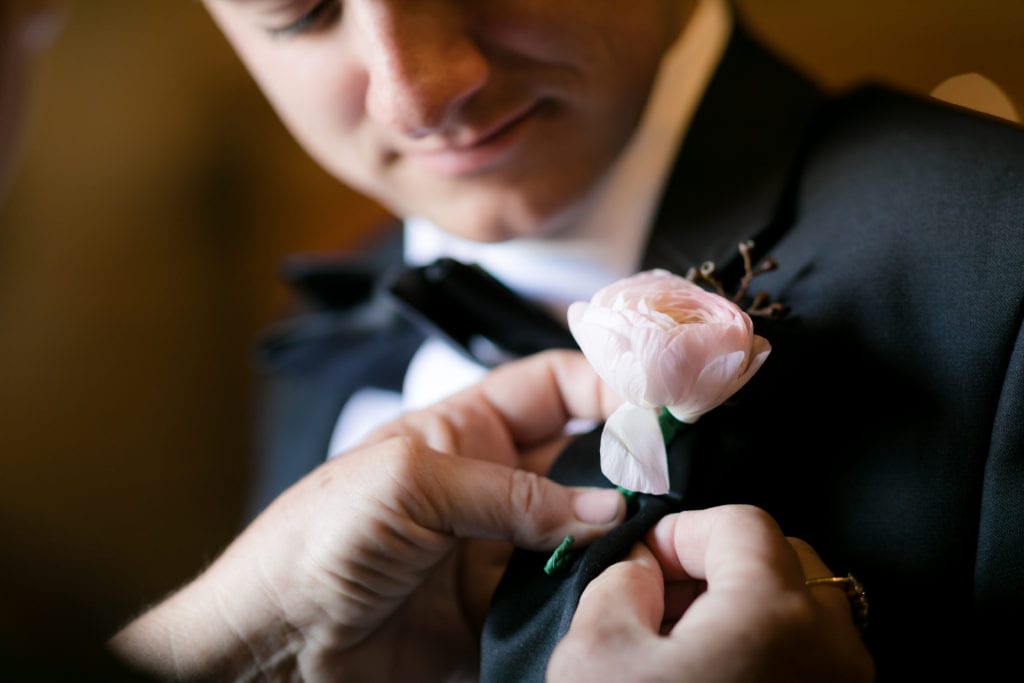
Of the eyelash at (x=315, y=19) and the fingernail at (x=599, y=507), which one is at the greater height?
the eyelash at (x=315, y=19)

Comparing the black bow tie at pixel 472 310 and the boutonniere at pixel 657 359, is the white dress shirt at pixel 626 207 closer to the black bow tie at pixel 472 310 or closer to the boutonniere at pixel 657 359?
the black bow tie at pixel 472 310

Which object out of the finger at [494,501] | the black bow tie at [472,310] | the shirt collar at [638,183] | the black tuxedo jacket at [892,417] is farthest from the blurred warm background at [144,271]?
the black tuxedo jacket at [892,417]

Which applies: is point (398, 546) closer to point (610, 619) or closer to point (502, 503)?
point (502, 503)

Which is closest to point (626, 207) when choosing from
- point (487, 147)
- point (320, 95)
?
point (487, 147)

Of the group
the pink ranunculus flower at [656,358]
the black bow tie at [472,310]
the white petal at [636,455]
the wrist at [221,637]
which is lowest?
the wrist at [221,637]

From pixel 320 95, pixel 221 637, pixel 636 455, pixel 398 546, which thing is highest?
pixel 320 95

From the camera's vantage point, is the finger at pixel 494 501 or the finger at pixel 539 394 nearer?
the finger at pixel 494 501

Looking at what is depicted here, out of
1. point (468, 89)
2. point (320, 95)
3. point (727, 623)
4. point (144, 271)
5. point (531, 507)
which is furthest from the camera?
point (144, 271)

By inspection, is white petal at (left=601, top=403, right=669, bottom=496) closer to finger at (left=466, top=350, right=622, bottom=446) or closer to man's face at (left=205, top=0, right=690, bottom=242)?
finger at (left=466, top=350, right=622, bottom=446)
